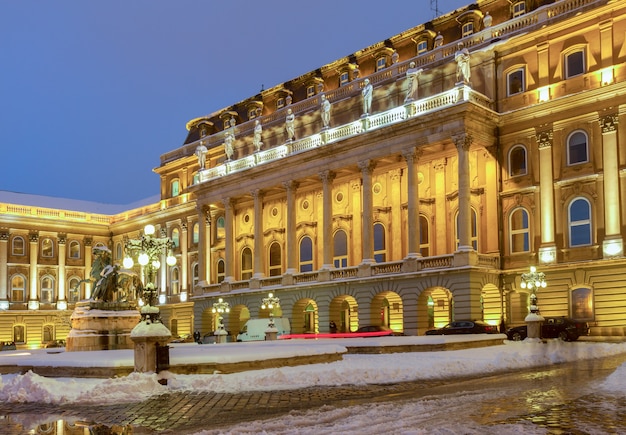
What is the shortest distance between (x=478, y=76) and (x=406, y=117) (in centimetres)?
584

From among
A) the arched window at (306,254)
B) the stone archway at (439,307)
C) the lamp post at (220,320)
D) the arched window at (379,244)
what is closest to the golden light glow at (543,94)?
the stone archway at (439,307)

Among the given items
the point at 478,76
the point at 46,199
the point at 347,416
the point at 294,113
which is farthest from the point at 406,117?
the point at 46,199

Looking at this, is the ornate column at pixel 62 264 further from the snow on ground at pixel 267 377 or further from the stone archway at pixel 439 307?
the snow on ground at pixel 267 377

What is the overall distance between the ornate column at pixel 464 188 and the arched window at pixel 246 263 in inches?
998

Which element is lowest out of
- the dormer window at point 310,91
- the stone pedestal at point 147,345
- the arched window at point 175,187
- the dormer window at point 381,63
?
the stone pedestal at point 147,345

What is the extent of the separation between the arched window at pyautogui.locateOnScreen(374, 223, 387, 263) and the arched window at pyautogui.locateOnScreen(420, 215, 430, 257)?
3368 millimetres

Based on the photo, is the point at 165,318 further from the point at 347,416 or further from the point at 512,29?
the point at 347,416

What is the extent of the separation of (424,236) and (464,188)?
8379 mm

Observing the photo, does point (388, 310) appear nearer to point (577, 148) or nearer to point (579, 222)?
point (579, 222)

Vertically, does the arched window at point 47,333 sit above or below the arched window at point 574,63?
below

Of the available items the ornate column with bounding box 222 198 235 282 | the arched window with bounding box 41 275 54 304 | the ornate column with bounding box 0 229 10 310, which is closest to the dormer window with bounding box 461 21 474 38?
the ornate column with bounding box 222 198 235 282

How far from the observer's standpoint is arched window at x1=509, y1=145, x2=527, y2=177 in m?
44.8

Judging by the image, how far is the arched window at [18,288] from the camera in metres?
75.6

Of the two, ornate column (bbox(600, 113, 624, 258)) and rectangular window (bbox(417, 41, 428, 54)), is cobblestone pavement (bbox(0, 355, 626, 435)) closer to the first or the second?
ornate column (bbox(600, 113, 624, 258))
